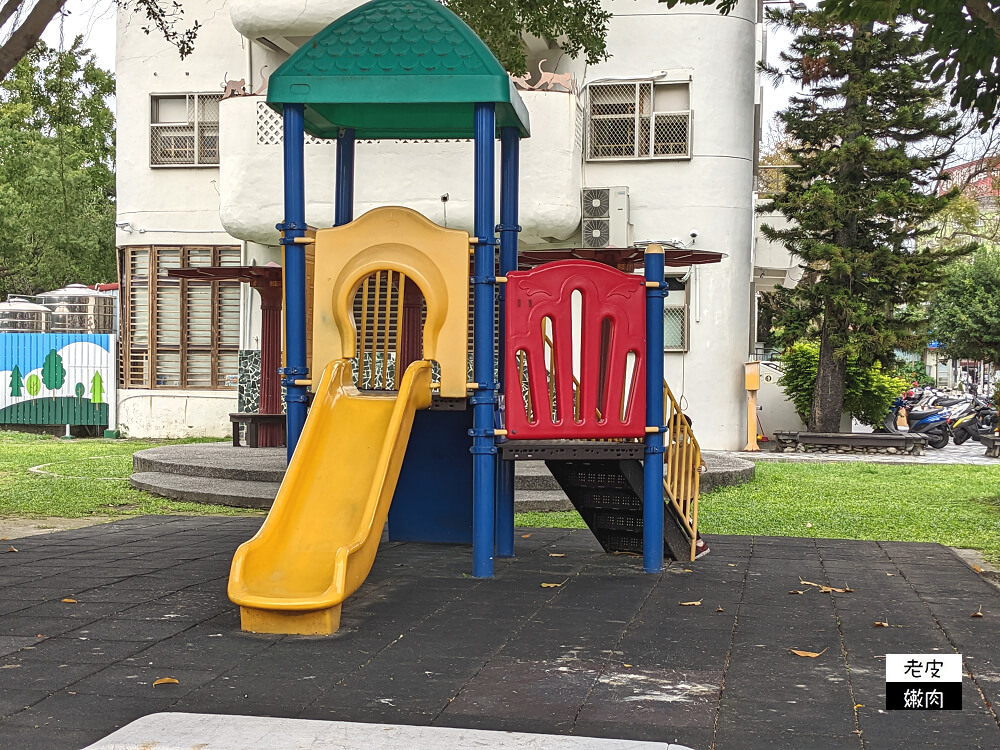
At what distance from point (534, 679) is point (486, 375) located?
2715 millimetres

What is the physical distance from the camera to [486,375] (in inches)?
278

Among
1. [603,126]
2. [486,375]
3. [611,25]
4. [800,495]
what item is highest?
[611,25]

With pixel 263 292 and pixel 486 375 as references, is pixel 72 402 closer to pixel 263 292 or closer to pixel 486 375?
pixel 263 292

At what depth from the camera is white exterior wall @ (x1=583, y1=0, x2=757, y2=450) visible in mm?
19000

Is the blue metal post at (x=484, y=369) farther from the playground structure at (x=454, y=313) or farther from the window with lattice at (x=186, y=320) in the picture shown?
the window with lattice at (x=186, y=320)

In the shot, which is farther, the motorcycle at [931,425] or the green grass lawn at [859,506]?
the motorcycle at [931,425]

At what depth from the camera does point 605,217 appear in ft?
61.0

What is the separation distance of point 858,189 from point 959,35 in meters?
12.5

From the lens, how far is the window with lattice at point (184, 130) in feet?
66.7

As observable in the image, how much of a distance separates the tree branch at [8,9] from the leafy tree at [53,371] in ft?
45.9

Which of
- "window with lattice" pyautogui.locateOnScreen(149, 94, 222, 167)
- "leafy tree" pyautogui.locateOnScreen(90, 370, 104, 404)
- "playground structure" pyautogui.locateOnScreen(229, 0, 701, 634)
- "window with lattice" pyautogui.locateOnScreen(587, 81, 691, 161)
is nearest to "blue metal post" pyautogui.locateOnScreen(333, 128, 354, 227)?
"playground structure" pyautogui.locateOnScreen(229, 0, 701, 634)

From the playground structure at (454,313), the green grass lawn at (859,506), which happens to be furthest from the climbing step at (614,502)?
the green grass lawn at (859,506)

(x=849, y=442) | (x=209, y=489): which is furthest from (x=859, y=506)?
(x=849, y=442)

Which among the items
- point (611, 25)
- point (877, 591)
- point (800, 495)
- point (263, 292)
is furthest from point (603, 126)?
point (877, 591)
